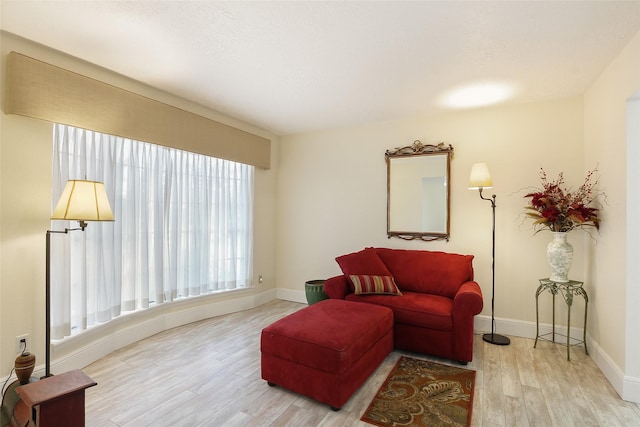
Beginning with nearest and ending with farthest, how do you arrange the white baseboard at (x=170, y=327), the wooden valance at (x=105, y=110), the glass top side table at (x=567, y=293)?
the wooden valance at (x=105, y=110) → the white baseboard at (x=170, y=327) → the glass top side table at (x=567, y=293)

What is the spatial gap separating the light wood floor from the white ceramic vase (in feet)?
2.51

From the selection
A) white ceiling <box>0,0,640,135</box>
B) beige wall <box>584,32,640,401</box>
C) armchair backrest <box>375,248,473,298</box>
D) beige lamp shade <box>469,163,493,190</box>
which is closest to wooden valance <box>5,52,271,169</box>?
white ceiling <box>0,0,640,135</box>

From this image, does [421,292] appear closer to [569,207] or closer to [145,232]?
[569,207]

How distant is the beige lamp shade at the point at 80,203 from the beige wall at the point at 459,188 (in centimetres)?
298

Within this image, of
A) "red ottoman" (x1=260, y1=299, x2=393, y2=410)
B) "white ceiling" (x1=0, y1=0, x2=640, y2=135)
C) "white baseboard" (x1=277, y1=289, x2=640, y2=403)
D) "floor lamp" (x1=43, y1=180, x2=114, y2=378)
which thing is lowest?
"white baseboard" (x1=277, y1=289, x2=640, y2=403)

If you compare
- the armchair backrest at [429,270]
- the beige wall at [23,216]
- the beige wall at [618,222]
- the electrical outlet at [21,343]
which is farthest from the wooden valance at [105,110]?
the beige wall at [618,222]

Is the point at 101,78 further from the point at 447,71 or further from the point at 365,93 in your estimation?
the point at 447,71

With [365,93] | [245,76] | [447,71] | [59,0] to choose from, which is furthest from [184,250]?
[447,71]

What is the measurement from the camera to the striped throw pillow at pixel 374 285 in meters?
3.29

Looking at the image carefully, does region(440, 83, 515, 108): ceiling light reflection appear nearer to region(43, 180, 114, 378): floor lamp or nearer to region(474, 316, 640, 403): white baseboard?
region(474, 316, 640, 403): white baseboard

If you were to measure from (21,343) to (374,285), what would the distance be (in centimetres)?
299

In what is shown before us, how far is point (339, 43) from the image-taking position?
2.29 m

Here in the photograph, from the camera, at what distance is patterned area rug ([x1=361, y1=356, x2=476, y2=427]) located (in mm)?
2006

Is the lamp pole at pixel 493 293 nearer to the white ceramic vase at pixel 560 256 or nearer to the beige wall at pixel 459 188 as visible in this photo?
the beige wall at pixel 459 188
